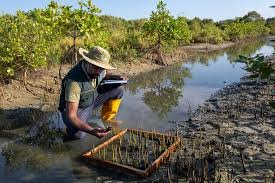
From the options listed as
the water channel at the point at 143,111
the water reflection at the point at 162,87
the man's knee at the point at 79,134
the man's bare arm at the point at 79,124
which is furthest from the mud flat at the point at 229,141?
the man's knee at the point at 79,134

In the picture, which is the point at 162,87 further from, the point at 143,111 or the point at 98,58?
the point at 98,58

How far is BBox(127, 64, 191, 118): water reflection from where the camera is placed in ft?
30.5

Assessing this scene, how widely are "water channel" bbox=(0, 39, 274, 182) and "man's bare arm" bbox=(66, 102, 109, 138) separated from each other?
54 cm

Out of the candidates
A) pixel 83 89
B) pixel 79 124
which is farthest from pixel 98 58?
pixel 79 124

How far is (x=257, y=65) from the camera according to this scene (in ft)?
8.53

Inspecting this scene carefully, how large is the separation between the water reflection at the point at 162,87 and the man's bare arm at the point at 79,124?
333 centimetres

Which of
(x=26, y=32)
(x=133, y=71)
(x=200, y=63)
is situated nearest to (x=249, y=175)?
(x=26, y=32)

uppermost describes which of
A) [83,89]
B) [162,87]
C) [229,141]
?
[83,89]

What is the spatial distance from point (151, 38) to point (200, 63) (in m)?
3.45

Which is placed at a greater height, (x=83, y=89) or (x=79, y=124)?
(x=83, y=89)

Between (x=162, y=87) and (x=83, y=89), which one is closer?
(x=83, y=89)

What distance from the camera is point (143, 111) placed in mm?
8508

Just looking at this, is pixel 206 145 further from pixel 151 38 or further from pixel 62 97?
pixel 151 38

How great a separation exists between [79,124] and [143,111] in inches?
145
